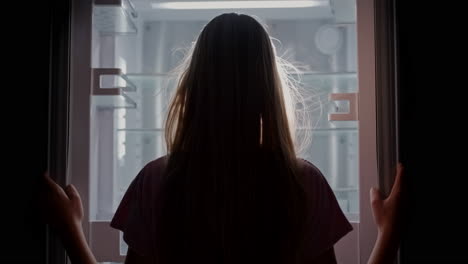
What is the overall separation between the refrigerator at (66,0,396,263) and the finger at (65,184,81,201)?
40 millimetres

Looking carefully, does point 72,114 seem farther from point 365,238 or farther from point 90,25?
point 365,238

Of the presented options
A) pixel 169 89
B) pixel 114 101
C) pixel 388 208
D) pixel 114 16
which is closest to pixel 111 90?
pixel 114 101

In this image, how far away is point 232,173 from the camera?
3.24 ft

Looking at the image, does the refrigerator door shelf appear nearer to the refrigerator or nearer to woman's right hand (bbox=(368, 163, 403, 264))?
the refrigerator

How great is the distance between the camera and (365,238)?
118 centimetres

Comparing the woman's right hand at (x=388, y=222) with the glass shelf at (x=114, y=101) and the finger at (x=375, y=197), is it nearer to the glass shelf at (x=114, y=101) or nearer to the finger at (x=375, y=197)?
the finger at (x=375, y=197)

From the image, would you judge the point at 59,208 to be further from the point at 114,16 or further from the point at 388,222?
the point at 388,222

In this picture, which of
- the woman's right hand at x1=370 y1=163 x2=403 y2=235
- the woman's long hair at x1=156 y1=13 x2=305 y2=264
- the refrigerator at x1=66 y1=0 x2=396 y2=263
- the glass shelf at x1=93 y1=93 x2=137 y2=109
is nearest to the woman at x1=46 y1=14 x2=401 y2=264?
the woman's long hair at x1=156 y1=13 x2=305 y2=264

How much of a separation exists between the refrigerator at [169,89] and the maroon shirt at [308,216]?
152 mm

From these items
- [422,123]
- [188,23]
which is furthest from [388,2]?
[188,23]

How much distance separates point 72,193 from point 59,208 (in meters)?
0.05

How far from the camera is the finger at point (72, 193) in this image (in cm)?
116

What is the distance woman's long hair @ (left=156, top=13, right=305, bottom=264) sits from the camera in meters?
0.97

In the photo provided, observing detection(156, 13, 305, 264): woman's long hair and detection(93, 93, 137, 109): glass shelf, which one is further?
detection(93, 93, 137, 109): glass shelf
